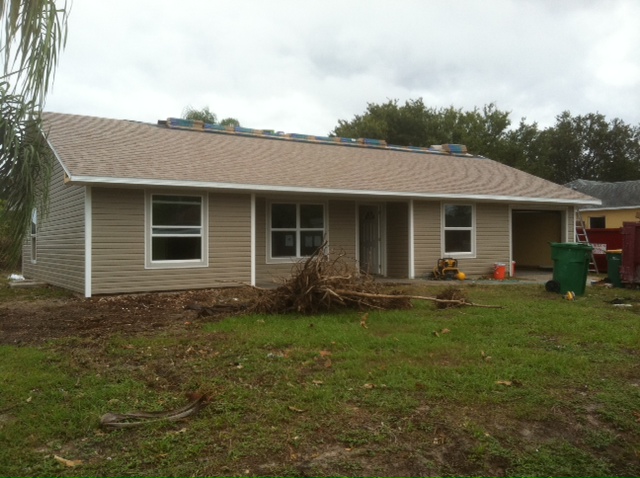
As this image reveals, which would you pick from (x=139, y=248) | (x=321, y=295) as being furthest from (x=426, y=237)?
(x=139, y=248)

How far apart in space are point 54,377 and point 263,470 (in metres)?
2.96

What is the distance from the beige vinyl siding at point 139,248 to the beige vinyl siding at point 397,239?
512 cm

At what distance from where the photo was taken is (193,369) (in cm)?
562

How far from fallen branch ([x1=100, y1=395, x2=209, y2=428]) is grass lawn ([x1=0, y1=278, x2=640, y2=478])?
0.25 ft

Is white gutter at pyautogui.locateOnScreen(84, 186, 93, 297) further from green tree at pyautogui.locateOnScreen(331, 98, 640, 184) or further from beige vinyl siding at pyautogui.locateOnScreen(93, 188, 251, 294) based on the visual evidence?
green tree at pyautogui.locateOnScreen(331, 98, 640, 184)

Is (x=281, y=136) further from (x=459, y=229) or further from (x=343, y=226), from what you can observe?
(x=459, y=229)

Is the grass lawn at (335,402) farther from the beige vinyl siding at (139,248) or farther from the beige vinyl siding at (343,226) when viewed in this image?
the beige vinyl siding at (343,226)

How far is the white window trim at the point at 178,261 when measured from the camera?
1189cm

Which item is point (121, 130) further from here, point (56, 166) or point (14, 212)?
point (14, 212)

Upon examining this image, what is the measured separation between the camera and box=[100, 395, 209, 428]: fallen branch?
13.6 feet

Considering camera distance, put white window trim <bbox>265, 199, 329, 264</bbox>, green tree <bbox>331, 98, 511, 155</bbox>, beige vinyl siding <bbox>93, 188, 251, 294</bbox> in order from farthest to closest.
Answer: green tree <bbox>331, 98, 511, 155</bbox>
white window trim <bbox>265, 199, 329, 264</bbox>
beige vinyl siding <bbox>93, 188, 251, 294</bbox>

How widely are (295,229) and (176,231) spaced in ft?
13.0

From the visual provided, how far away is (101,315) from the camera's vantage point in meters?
9.12

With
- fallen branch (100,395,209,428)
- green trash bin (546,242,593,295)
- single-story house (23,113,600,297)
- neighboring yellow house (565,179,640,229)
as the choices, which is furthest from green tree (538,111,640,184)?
fallen branch (100,395,209,428)
